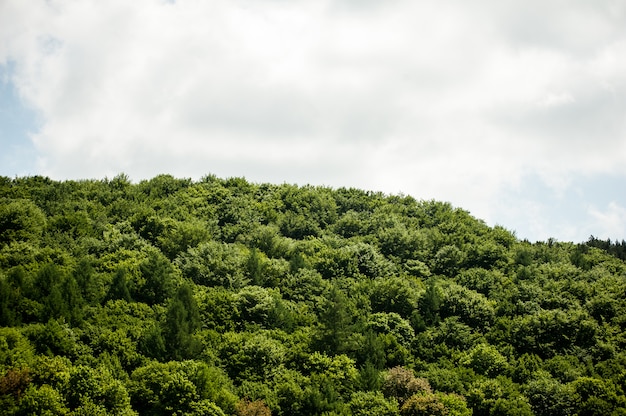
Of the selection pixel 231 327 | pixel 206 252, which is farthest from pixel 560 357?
pixel 206 252

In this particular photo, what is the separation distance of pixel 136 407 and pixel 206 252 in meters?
28.6

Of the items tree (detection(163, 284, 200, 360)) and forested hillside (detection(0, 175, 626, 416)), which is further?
tree (detection(163, 284, 200, 360))

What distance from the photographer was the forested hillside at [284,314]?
181ft

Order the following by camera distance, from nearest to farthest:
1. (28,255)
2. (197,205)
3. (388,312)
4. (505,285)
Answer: (28,255) < (388,312) < (505,285) < (197,205)

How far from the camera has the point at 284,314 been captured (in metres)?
70.3

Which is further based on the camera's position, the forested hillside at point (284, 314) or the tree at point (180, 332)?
the tree at point (180, 332)

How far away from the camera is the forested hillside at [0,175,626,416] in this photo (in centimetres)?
5512

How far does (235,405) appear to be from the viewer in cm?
5428

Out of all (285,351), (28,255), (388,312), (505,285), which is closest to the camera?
(285,351)

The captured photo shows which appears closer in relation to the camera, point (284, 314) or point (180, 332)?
point (180, 332)

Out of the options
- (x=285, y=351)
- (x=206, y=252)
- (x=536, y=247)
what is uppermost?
(x=536, y=247)

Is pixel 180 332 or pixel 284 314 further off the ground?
pixel 284 314

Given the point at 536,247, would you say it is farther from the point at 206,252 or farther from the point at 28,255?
the point at 28,255

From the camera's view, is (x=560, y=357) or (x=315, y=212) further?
(x=315, y=212)
